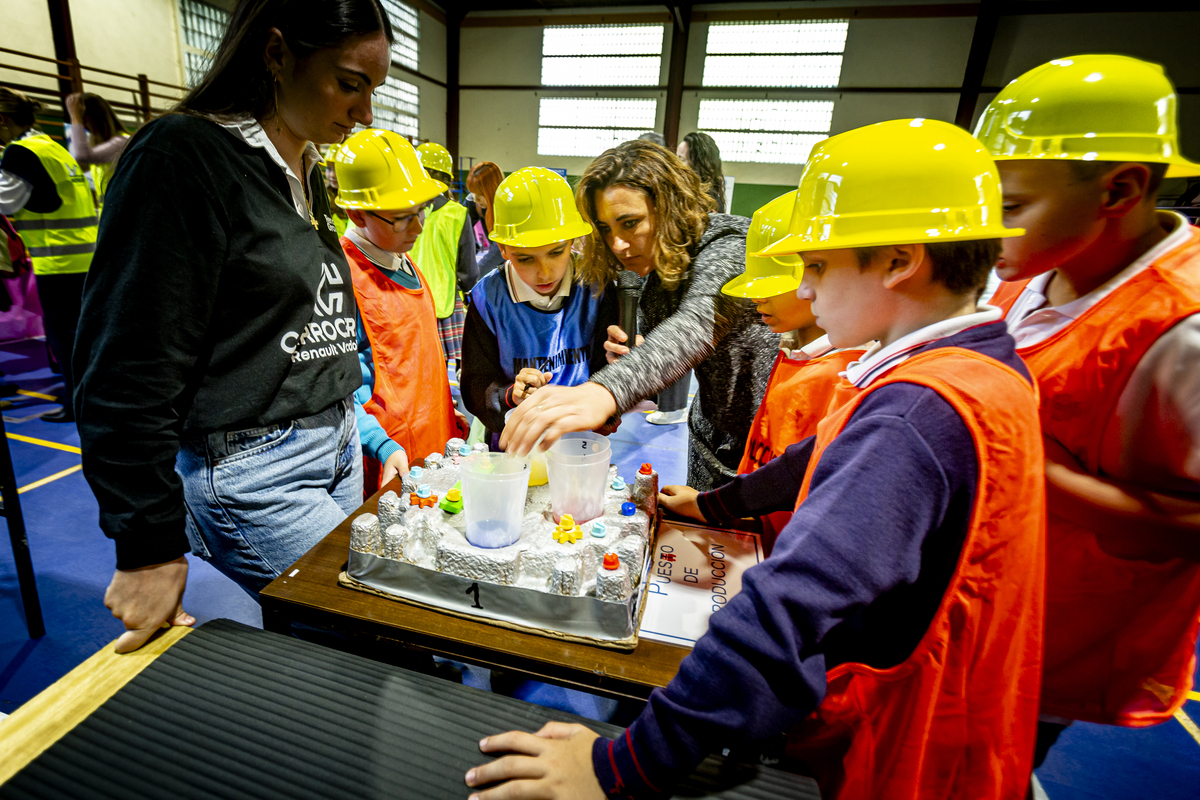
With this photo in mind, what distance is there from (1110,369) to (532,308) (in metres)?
1.66

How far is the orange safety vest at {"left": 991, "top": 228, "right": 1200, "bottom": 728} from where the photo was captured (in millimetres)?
1038

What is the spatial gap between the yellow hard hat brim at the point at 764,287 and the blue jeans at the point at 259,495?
1.17 metres

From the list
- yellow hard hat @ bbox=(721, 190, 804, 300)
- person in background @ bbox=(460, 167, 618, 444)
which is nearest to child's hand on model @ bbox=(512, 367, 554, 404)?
person in background @ bbox=(460, 167, 618, 444)

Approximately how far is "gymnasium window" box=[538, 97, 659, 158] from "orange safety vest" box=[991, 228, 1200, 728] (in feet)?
42.5

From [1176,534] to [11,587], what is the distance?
13.6ft

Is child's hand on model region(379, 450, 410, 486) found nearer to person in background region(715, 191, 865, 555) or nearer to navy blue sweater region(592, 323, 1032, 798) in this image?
person in background region(715, 191, 865, 555)

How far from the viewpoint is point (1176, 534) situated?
100 centimetres

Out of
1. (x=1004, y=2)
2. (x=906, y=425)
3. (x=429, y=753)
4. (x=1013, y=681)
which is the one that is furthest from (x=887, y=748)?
(x=1004, y=2)

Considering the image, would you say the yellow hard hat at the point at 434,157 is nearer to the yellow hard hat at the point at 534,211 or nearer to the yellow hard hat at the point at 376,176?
the yellow hard hat at the point at 376,176

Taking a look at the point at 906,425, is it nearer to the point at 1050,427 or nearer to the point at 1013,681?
the point at 1013,681

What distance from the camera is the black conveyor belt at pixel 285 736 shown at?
0.77 metres

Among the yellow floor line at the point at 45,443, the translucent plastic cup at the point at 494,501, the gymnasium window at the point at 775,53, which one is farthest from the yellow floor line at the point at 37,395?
the gymnasium window at the point at 775,53

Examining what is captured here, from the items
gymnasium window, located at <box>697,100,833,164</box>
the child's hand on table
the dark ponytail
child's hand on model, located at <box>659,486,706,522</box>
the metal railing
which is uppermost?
gymnasium window, located at <box>697,100,833,164</box>

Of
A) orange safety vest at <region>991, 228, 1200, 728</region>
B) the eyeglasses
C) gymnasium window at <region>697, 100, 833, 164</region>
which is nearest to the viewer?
orange safety vest at <region>991, 228, 1200, 728</region>
